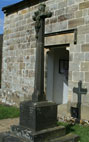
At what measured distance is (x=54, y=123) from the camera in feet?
15.3

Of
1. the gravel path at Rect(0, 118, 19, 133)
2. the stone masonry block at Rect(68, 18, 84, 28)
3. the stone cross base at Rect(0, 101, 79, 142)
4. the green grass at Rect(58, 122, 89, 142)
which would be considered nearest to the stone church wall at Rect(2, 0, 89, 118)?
the stone masonry block at Rect(68, 18, 84, 28)

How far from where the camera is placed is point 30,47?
8.59 m

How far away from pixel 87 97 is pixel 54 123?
6.51ft

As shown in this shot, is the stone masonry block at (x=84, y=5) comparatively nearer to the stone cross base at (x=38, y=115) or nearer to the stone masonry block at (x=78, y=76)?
the stone masonry block at (x=78, y=76)

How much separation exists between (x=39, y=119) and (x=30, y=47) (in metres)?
4.68

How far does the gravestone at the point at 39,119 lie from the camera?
4.28 meters

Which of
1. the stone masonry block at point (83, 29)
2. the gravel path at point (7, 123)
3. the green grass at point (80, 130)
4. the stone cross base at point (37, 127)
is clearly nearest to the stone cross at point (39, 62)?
the stone cross base at point (37, 127)

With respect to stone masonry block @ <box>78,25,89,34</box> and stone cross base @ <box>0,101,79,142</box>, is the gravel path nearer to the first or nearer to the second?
stone cross base @ <box>0,101,79,142</box>

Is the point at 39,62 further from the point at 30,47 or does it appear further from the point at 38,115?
the point at 30,47

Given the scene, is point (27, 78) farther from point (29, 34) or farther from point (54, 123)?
point (54, 123)

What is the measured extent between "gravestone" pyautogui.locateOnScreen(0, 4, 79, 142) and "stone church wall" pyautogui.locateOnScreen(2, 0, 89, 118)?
2061mm

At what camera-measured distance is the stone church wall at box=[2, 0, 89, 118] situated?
654 centimetres

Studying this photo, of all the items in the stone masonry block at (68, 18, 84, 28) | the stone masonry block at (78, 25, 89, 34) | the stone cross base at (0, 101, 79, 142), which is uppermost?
the stone masonry block at (68, 18, 84, 28)

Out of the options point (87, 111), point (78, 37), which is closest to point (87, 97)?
point (87, 111)
